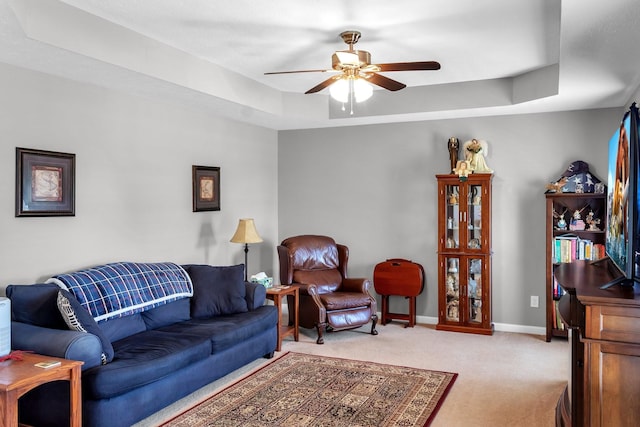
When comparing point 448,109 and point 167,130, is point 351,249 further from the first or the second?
point 167,130

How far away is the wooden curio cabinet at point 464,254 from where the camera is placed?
215 inches

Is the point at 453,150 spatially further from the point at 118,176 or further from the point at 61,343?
the point at 61,343

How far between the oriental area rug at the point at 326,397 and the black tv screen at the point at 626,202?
4.98ft

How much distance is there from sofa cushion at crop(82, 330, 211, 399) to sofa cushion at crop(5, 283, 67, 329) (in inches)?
16.8

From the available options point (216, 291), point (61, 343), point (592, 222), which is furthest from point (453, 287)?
point (61, 343)

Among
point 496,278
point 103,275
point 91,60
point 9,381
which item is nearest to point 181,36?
point 91,60

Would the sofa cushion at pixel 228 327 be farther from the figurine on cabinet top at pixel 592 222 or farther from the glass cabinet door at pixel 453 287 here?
the figurine on cabinet top at pixel 592 222

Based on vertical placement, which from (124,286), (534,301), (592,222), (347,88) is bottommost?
(534,301)

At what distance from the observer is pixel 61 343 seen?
293 centimetres

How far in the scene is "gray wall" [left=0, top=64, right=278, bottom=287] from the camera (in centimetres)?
358

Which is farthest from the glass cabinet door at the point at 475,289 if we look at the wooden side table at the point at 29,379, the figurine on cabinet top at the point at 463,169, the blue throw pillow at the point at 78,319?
the wooden side table at the point at 29,379

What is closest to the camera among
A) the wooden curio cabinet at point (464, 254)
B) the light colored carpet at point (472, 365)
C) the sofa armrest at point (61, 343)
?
the sofa armrest at point (61, 343)

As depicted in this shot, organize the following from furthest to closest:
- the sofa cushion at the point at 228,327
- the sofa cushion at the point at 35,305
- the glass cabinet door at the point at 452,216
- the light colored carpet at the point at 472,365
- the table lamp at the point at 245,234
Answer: the glass cabinet door at the point at 452,216 → the table lamp at the point at 245,234 → the sofa cushion at the point at 228,327 → the light colored carpet at the point at 472,365 → the sofa cushion at the point at 35,305

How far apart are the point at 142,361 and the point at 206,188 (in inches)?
95.8
